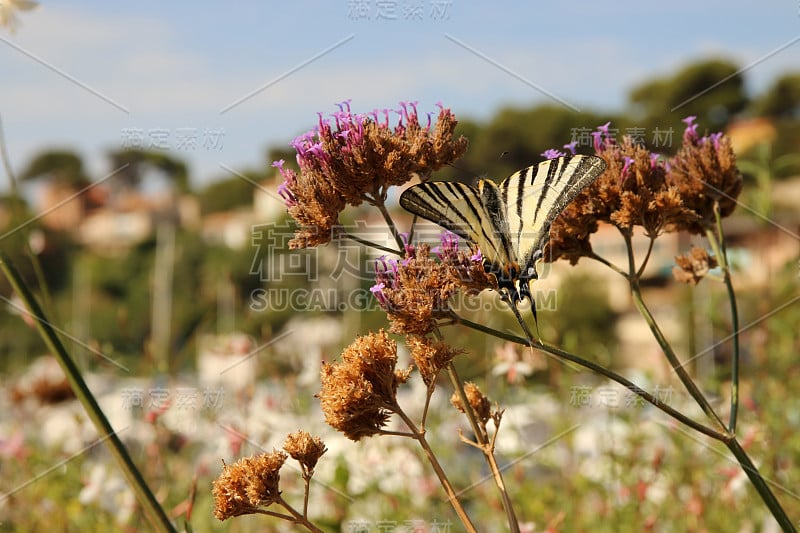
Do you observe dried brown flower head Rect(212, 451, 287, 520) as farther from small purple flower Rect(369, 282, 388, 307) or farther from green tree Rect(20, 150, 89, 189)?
green tree Rect(20, 150, 89, 189)

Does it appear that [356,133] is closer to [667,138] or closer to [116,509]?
[667,138]

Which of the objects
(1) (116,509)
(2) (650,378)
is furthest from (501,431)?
(1) (116,509)

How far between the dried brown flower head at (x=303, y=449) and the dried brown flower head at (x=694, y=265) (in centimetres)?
103

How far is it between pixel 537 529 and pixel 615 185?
171 cm

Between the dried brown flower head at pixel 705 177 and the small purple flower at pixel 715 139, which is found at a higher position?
the small purple flower at pixel 715 139

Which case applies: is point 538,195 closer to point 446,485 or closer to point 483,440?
point 483,440

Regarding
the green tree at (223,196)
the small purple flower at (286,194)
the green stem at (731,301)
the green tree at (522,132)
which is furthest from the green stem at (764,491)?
the green tree at (223,196)

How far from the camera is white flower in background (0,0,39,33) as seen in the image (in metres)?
1.60

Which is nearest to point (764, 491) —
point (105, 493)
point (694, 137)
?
A: point (694, 137)

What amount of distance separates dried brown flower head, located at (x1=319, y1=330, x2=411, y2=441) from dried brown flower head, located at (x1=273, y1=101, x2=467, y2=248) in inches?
11.6

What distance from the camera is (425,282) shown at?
1.48 meters

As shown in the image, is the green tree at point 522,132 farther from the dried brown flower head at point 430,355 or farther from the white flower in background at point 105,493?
the dried brown flower head at point 430,355

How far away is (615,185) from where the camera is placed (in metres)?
1.78

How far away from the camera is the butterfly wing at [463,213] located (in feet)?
5.14
